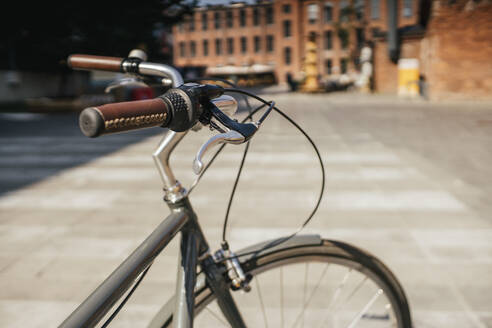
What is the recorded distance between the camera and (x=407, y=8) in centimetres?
5619

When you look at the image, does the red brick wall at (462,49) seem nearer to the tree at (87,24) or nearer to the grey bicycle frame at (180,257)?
the tree at (87,24)

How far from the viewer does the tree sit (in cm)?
1542

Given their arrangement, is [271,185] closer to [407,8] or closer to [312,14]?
[407,8]

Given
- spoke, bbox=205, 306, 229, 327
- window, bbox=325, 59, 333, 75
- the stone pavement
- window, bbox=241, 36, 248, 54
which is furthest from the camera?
window, bbox=241, 36, 248, 54

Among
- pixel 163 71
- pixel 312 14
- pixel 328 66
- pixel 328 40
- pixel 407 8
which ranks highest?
pixel 312 14

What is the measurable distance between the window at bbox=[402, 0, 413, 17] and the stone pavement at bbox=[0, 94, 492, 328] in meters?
52.0

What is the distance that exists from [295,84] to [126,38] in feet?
50.3

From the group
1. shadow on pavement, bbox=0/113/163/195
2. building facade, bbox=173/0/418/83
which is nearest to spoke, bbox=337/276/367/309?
shadow on pavement, bbox=0/113/163/195

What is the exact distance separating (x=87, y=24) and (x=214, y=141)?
17.5 m

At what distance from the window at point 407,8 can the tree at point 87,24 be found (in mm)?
45402

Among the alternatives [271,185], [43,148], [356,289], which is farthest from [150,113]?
[43,148]

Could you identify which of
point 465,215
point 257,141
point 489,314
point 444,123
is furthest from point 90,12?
point 489,314

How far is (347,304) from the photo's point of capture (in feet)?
9.04

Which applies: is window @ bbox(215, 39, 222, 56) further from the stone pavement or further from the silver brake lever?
the silver brake lever
